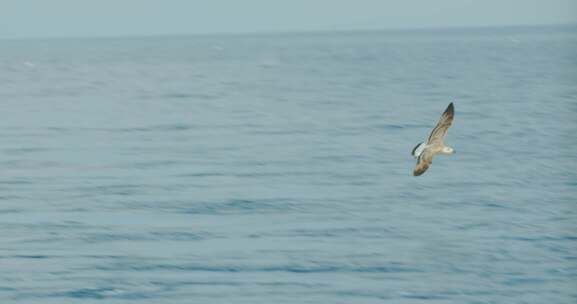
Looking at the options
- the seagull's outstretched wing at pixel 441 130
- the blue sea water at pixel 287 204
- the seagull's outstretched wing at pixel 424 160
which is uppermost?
the seagull's outstretched wing at pixel 441 130

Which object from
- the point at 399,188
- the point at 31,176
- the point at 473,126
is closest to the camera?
the point at 399,188

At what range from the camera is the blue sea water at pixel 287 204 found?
28.7m

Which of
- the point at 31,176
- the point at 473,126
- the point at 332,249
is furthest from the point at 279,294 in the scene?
the point at 473,126

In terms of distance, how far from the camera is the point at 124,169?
47.0 m

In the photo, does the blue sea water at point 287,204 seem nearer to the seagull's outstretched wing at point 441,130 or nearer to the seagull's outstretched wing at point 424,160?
the seagull's outstretched wing at point 424,160

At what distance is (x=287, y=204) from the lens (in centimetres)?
3844

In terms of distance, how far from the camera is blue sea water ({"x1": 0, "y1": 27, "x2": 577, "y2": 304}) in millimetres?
28734

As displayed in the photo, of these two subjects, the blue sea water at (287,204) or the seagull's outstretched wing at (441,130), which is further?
the blue sea water at (287,204)

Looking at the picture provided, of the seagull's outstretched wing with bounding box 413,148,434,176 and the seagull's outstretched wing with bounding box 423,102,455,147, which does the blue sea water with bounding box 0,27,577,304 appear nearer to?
the seagull's outstretched wing with bounding box 413,148,434,176

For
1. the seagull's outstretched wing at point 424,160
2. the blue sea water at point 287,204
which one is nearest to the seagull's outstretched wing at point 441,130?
the seagull's outstretched wing at point 424,160

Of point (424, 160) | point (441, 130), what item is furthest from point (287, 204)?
point (441, 130)

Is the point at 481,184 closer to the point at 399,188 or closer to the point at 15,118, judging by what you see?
the point at 399,188

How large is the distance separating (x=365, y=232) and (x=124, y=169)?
50.9ft

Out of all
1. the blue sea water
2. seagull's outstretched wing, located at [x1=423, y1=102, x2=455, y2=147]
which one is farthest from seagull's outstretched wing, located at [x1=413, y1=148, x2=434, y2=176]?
the blue sea water
